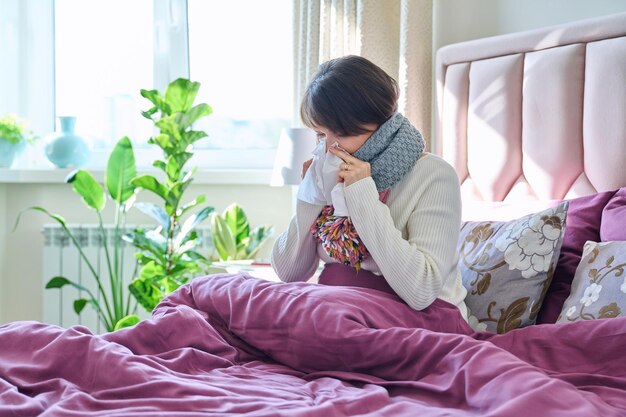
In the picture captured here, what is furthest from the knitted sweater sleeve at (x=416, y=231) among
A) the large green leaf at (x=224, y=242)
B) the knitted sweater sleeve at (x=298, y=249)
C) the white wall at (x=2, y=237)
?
the white wall at (x=2, y=237)

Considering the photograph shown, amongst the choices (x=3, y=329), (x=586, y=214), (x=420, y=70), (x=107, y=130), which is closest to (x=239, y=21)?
(x=107, y=130)

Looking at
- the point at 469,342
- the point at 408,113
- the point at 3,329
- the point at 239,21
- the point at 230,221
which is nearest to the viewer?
the point at 469,342

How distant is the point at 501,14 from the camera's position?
2986mm

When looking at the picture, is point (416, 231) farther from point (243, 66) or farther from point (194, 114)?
point (243, 66)

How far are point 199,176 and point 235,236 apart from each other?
0.49 meters

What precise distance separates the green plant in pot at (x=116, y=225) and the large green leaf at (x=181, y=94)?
0.26m

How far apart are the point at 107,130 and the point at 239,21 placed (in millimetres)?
853

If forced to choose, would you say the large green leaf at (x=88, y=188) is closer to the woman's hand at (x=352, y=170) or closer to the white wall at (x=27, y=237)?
the white wall at (x=27, y=237)

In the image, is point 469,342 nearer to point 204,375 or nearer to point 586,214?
point 204,375

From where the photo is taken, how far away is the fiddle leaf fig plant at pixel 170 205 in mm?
3379

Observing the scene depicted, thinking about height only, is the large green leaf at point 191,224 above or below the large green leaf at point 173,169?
below

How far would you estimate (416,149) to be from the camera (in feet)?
6.04

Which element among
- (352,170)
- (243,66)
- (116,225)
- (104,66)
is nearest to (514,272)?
(352,170)

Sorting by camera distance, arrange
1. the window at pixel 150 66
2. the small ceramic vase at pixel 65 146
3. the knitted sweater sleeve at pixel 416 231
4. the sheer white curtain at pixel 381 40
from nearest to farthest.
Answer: the knitted sweater sleeve at pixel 416 231 → the sheer white curtain at pixel 381 40 → the small ceramic vase at pixel 65 146 → the window at pixel 150 66
